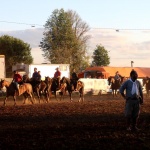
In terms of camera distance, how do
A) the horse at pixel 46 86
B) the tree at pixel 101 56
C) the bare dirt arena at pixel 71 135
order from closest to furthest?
the bare dirt arena at pixel 71 135 → the horse at pixel 46 86 → the tree at pixel 101 56

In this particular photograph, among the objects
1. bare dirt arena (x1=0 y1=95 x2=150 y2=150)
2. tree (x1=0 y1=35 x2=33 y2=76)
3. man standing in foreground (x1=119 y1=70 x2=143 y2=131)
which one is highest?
tree (x1=0 y1=35 x2=33 y2=76)

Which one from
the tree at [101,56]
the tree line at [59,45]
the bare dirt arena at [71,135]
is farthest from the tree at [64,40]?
the bare dirt arena at [71,135]

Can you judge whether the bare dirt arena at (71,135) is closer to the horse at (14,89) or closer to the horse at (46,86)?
the horse at (14,89)

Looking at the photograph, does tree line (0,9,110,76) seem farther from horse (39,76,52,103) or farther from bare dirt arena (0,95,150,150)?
bare dirt arena (0,95,150,150)

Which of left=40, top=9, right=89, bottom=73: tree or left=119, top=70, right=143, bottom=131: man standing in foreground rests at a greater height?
left=40, top=9, right=89, bottom=73: tree

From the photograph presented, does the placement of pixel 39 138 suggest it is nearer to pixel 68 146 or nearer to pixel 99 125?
pixel 68 146

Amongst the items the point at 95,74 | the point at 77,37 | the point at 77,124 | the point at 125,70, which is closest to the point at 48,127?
the point at 77,124

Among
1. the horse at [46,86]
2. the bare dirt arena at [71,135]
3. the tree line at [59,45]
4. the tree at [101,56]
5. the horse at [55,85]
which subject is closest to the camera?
the bare dirt arena at [71,135]

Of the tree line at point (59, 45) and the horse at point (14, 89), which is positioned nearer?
the horse at point (14, 89)

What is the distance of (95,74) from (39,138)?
53.5m

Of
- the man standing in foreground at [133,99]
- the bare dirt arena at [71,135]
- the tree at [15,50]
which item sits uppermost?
the tree at [15,50]

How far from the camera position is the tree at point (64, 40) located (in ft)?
263

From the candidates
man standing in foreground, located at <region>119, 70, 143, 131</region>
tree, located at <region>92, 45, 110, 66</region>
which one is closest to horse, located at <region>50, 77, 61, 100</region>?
man standing in foreground, located at <region>119, 70, 143, 131</region>

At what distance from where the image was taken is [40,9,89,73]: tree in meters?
80.1
